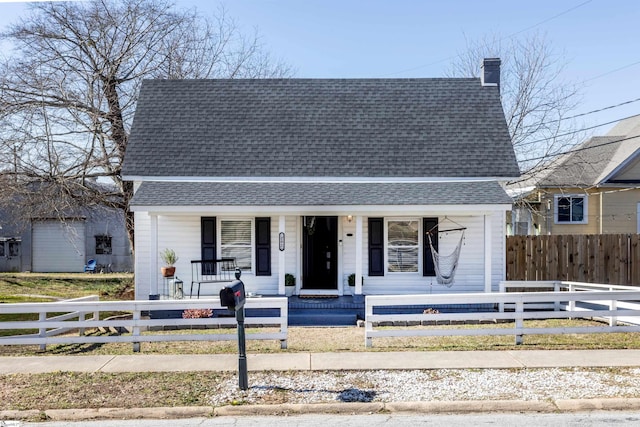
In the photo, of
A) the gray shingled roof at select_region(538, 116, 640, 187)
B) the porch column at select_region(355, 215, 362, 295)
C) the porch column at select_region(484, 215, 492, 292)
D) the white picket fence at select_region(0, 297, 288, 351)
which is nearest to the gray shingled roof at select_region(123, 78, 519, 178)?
the porch column at select_region(484, 215, 492, 292)

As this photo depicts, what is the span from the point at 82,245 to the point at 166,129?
17.8 m

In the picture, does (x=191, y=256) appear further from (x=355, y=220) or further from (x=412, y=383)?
(x=412, y=383)

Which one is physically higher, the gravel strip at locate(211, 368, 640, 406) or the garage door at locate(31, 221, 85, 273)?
the garage door at locate(31, 221, 85, 273)

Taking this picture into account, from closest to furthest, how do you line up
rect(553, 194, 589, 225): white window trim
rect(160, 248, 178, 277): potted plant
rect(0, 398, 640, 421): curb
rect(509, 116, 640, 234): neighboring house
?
rect(0, 398, 640, 421): curb, rect(160, 248, 178, 277): potted plant, rect(509, 116, 640, 234): neighboring house, rect(553, 194, 589, 225): white window trim

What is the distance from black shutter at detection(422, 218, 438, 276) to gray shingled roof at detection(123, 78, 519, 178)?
1.39 meters

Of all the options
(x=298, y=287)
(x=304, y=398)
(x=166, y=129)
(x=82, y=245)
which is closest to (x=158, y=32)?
(x=166, y=129)

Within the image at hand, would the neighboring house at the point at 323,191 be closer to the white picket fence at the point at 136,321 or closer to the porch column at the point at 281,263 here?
the porch column at the point at 281,263

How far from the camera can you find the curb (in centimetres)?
648

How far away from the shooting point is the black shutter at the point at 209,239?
1482 centimetres

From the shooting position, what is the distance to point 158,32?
68.5ft

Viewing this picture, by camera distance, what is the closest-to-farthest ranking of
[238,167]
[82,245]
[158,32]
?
[238,167]
[158,32]
[82,245]

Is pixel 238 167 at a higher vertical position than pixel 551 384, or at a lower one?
higher

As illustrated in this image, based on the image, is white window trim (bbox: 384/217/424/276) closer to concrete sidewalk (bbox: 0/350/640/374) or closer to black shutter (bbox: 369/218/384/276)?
black shutter (bbox: 369/218/384/276)

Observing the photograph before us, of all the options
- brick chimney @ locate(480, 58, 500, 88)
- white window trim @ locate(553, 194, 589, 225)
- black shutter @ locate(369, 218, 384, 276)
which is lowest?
black shutter @ locate(369, 218, 384, 276)
